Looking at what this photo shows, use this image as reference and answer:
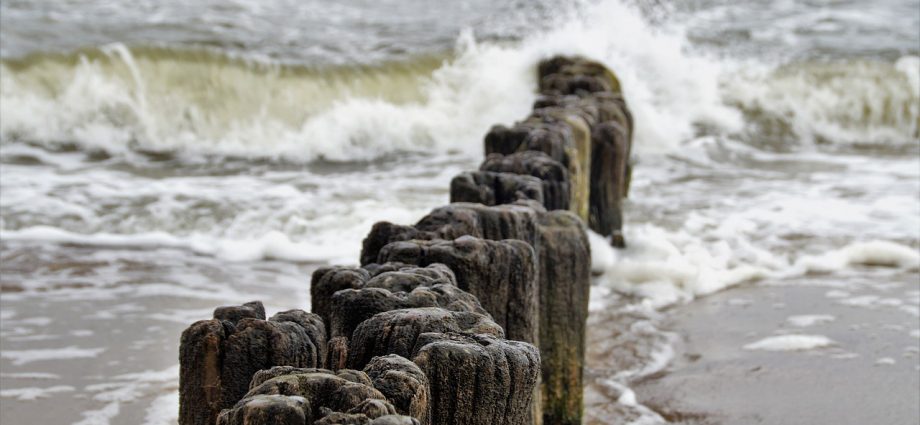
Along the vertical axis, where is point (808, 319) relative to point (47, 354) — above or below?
below

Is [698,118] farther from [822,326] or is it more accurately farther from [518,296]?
[518,296]

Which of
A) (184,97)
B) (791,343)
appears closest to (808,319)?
(791,343)

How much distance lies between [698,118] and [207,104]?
19.1 feet

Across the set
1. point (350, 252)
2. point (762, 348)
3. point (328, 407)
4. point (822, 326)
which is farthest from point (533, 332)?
point (350, 252)

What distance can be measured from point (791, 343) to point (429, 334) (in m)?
3.93

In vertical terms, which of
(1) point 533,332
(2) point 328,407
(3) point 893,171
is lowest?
(3) point 893,171

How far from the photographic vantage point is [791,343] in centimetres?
576

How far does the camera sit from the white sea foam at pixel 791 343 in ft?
18.7

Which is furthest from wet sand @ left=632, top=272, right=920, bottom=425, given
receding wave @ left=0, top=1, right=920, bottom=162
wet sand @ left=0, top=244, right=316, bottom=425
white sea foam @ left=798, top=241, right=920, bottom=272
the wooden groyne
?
receding wave @ left=0, top=1, right=920, bottom=162

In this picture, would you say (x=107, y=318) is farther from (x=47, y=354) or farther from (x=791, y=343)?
(x=791, y=343)

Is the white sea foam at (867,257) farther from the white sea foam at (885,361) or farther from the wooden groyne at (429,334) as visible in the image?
the wooden groyne at (429,334)

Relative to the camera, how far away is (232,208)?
9.29m

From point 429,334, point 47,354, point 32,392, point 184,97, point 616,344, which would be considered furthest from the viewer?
point 184,97

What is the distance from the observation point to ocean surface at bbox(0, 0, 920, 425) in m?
6.21
